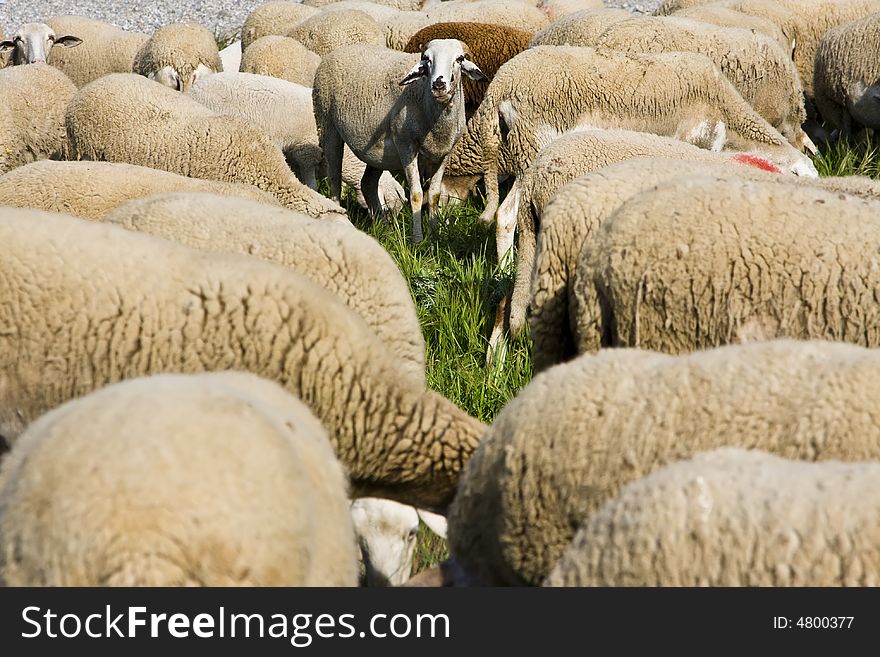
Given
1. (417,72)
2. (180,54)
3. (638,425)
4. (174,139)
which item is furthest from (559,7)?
(638,425)

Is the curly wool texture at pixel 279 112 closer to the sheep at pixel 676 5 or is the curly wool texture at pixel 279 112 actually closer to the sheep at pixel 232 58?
the sheep at pixel 232 58

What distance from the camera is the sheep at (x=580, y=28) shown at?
349 inches

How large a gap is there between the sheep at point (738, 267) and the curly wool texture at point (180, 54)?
24.3 feet

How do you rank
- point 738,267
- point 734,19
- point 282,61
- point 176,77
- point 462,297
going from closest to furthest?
point 738,267 → point 462,297 → point 734,19 → point 176,77 → point 282,61

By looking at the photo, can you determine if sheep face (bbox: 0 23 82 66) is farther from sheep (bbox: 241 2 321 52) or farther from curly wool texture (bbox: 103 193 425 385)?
curly wool texture (bbox: 103 193 425 385)

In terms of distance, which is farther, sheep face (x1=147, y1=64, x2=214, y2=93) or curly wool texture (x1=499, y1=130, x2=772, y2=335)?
sheep face (x1=147, y1=64, x2=214, y2=93)

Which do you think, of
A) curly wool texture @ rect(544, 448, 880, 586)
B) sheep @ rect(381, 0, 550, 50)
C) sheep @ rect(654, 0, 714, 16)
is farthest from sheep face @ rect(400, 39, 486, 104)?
curly wool texture @ rect(544, 448, 880, 586)

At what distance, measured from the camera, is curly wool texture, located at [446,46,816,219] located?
688cm

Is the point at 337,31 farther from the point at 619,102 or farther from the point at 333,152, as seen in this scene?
the point at 619,102

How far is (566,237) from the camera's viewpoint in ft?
14.4

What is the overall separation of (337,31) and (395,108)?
3.99 m

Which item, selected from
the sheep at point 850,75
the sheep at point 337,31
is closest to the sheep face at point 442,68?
the sheep at point 850,75

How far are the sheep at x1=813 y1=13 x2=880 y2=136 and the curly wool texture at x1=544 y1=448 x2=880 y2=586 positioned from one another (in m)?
7.45

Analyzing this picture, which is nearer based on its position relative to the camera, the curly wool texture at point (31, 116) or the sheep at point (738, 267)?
the sheep at point (738, 267)
